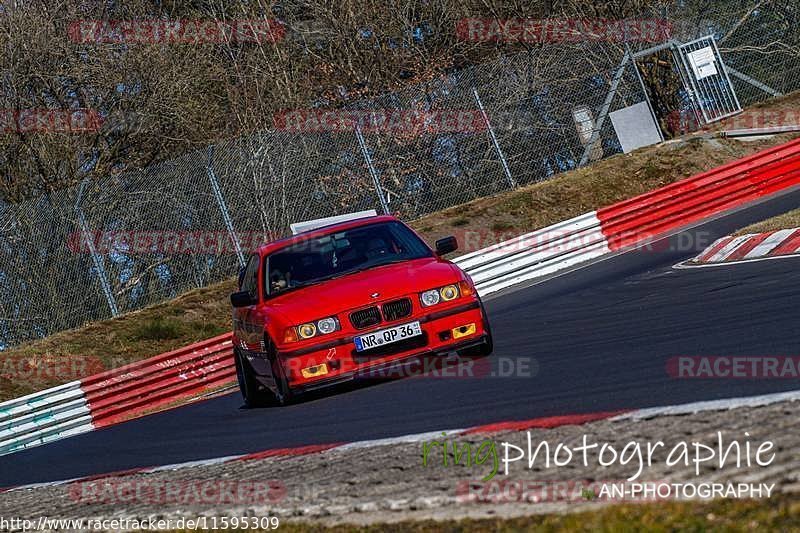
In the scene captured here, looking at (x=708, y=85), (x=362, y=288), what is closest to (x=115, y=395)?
(x=362, y=288)

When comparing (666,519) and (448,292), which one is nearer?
(666,519)

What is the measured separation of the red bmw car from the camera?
928cm

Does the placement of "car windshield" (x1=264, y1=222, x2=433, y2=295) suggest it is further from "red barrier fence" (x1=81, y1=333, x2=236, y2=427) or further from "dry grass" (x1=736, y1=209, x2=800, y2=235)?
"red barrier fence" (x1=81, y1=333, x2=236, y2=427)

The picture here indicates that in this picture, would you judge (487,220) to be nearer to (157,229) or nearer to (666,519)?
(157,229)

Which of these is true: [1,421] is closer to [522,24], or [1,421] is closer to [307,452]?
[307,452]

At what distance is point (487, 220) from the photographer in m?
22.5

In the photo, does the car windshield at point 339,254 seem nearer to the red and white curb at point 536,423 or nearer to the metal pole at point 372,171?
the red and white curb at point 536,423

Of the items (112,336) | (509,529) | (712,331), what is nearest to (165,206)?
(112,336)

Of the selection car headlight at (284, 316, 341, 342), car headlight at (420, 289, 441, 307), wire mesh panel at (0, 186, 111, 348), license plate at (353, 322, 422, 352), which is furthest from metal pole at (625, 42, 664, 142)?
car headlight at (284, 316, 341, 342)

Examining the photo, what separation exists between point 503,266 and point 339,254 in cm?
796

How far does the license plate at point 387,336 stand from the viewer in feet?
30.4

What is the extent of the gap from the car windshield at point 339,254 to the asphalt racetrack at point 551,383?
3.47ft

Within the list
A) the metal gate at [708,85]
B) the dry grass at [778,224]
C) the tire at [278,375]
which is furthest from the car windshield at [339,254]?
the metal gate at [708,85]

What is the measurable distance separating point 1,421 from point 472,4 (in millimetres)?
18124
